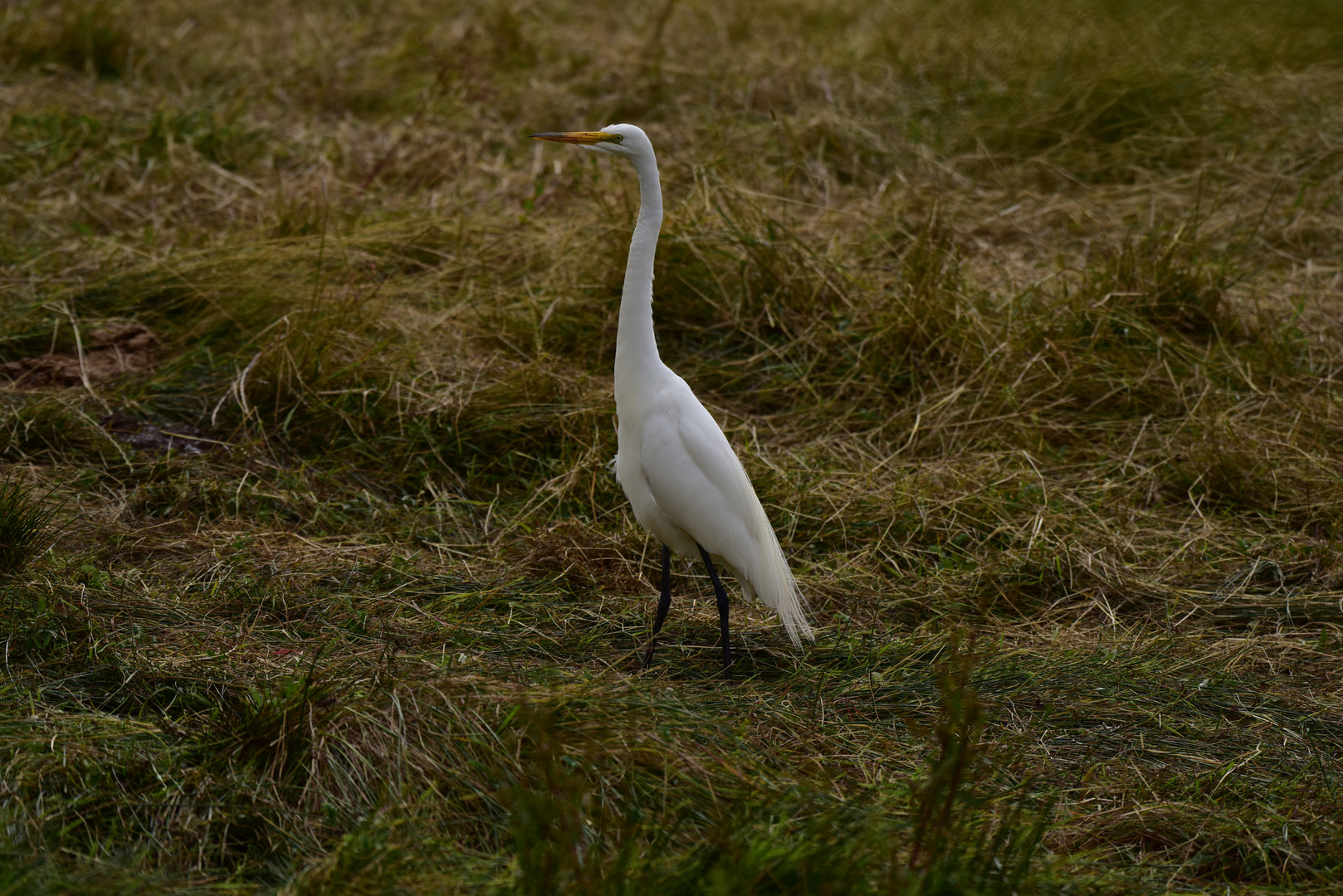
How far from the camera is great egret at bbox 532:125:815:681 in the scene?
2.86 m

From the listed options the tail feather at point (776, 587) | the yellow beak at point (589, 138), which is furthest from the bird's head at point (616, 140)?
the tail feather at point (776, 587)

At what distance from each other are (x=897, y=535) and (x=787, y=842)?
175cm

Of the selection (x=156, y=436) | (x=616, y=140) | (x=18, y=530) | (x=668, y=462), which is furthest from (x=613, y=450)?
(x=18, y=530)

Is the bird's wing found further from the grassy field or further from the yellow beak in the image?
the yellow beak

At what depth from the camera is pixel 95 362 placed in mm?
3939

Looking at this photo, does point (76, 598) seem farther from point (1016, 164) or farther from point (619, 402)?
point (1016, 164)

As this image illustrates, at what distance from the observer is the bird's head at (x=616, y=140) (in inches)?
111

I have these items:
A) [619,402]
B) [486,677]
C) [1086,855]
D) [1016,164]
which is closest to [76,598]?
[486,677]

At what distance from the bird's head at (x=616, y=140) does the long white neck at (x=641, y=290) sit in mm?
27

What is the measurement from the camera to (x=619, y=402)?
3.00 metres

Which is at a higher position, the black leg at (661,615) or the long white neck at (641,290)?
the long white neck at (641,290)

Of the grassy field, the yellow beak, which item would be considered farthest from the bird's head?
the grassy field

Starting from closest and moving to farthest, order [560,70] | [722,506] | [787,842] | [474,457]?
[787,842] < [722,506] < [474,457] < [560,70]

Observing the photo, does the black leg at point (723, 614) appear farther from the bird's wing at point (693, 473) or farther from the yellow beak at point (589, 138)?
the yellow beak at point (589, 138)
